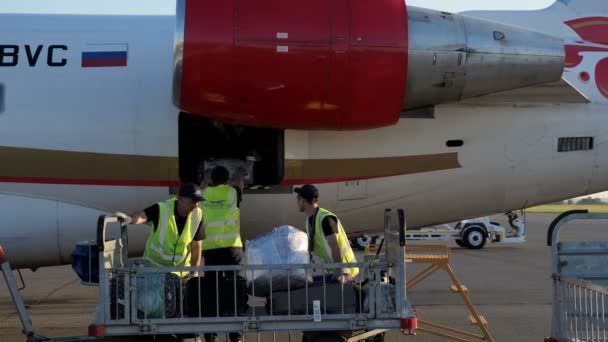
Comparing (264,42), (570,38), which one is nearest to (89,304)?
(264,42)

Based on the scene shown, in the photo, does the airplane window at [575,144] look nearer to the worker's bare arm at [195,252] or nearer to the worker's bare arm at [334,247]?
the worker's bare arm at [334,247]

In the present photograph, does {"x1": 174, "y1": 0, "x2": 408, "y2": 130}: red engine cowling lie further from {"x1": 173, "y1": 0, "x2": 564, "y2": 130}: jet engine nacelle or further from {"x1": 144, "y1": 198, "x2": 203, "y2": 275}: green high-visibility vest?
A: {"x1": 144, "y1": 198, "x2": 203, "y2": 275}: green high-visibility vest

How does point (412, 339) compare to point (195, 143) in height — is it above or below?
below

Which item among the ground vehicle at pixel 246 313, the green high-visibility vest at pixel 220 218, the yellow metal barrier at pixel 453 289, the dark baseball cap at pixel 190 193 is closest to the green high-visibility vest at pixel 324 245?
the ground vehicle at pixel 246 313

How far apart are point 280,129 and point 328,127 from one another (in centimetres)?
60

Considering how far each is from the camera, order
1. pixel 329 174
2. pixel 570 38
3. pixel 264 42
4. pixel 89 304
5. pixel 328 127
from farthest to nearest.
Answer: pixel 89 304 < pixel 570 38 < pixel 329 174 < pixel 328 127 < pixel 264 42

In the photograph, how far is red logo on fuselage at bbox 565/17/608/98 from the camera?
9859mm

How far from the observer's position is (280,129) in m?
9.02

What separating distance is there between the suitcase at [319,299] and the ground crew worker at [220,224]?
1083mm

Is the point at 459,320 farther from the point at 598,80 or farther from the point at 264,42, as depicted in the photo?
the point at 264,42

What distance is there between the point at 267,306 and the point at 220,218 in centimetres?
124

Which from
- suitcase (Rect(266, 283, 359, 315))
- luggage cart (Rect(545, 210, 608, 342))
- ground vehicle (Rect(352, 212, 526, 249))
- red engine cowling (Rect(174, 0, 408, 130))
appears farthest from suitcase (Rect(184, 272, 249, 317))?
ground vehicle (Rect(352, 212, 526, 249))

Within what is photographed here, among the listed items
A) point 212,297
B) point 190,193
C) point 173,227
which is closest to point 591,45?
point 190,193

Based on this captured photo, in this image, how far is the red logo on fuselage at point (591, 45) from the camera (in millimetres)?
9859
